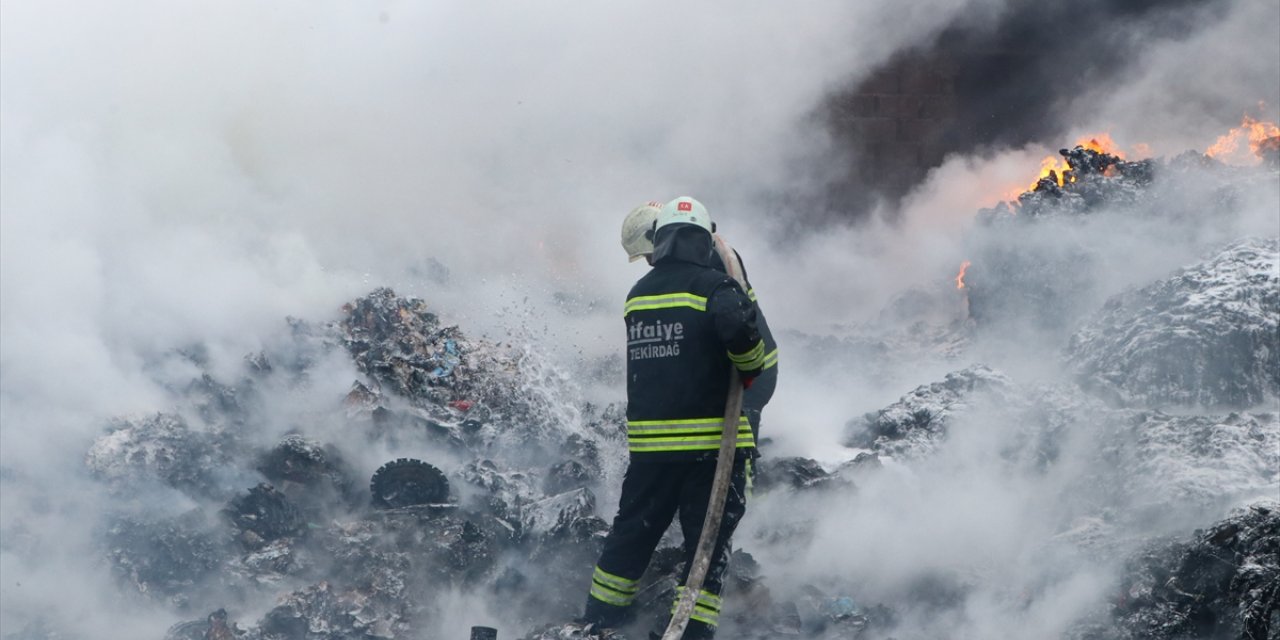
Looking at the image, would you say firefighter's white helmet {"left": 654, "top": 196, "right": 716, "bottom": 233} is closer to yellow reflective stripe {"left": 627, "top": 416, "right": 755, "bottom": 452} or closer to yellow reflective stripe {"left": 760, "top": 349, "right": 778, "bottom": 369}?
yellow reflective stripe {"left": 760, "top": 349, "right": 778, "bottom": 369}

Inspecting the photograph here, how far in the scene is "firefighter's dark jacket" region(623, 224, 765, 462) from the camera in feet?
13.3

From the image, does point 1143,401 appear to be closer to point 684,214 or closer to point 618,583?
point 684,214

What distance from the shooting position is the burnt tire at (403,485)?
5400mm

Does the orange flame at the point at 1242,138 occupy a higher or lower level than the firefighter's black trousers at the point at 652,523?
higher

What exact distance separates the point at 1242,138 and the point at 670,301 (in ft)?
22.9

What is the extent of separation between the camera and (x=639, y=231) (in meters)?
4.95

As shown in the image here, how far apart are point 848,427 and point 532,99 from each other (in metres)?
3.67

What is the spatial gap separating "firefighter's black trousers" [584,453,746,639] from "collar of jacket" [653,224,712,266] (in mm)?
741

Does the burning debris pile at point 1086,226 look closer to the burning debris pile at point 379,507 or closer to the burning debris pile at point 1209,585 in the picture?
the burning debris pile at point 379,507

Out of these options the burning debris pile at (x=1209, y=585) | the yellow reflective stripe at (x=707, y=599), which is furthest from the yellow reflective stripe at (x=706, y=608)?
the burning debris pile at (x=1209, y=585)

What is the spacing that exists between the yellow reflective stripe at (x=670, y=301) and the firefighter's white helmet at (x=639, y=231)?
0.68m

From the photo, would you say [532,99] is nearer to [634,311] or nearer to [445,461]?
[445,461]

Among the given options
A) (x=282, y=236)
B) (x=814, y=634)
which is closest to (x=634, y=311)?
(x=814, y=634)

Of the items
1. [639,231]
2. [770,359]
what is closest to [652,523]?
[770,359]
